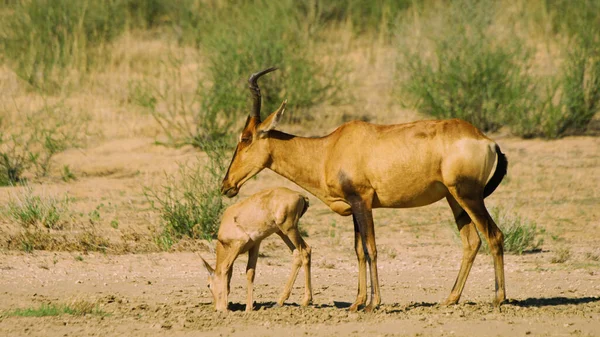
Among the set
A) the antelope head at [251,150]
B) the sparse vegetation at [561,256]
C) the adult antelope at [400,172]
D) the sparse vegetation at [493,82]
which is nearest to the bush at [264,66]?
the sparse vegetation at [493,82]

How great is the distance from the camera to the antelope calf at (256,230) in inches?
347

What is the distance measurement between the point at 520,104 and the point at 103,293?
1013 centimetres

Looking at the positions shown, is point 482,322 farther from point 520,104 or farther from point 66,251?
point 520,104

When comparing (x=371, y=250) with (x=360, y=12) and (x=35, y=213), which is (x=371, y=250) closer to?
(x=35, y=213)

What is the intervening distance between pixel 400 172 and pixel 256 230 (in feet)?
4.52

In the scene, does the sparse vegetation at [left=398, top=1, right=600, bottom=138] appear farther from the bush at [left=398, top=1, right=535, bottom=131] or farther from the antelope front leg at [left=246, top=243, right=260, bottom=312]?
the antelope front leg at [left=246, top=243, right=260, bottom=312]

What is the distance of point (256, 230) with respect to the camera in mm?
8844

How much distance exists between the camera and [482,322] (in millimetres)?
8305

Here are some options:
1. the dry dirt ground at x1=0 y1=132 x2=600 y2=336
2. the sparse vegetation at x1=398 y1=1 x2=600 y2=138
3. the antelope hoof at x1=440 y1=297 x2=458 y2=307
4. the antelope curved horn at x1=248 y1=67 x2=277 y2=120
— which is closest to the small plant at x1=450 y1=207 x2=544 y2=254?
the dry dirt ground at x1=0 y1=132 x2=600 y2=336

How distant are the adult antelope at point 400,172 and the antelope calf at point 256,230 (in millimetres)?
355

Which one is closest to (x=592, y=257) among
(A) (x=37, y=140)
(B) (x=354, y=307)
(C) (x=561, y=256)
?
(C) (x=561, y=256)

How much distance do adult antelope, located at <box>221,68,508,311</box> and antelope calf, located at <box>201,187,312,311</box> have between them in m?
0.36

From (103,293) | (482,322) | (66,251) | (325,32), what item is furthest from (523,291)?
(325,32)

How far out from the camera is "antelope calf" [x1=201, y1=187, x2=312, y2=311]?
28.9 ft
